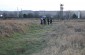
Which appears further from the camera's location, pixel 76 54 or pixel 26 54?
pixel 26 54

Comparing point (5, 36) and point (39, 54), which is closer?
point (39, 54)

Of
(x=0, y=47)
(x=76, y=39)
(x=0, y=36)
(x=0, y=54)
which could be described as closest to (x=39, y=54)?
(x=0, y=54)

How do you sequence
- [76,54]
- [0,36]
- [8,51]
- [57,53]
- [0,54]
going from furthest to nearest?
[0,36], [8,51], [0,54], [57,53], [76,54]

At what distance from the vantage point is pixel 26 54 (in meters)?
12.2

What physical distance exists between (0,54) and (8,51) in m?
0.85

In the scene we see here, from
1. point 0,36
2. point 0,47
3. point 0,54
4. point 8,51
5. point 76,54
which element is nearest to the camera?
point 76,54

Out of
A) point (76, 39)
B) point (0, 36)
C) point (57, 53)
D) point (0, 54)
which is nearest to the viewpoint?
point (57, 53)

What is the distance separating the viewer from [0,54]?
12000mm

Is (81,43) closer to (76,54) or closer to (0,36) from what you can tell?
(76,54)

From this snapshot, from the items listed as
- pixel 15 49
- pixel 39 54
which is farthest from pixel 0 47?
pixel 39 54

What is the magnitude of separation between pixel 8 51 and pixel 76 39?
15.7 ft

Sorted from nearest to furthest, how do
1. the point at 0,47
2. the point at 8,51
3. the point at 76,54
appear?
1. the point at 76,54
2. the point at 8,51
3. the point at 0,47

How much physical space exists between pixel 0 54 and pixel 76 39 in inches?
216

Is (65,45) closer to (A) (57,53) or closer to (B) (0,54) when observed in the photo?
(A) (57,53)
